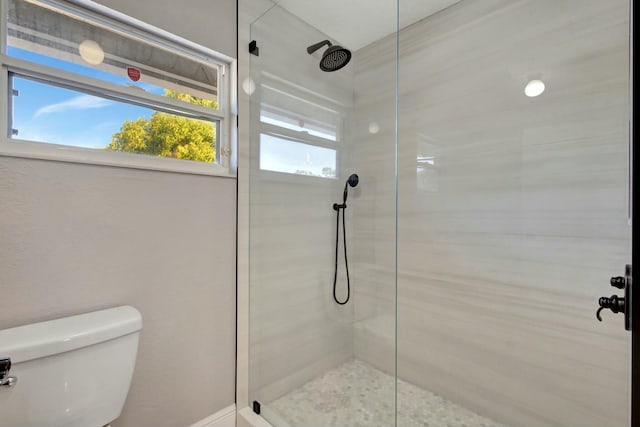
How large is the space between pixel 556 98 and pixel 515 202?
0.53 metres

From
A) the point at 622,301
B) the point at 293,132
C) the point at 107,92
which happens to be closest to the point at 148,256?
the point at 107,92

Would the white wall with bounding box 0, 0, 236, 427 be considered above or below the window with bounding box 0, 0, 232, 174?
below

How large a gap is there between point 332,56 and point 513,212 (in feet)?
4.17

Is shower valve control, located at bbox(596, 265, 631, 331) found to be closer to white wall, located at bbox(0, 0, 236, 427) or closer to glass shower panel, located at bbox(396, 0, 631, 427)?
glass shower panel, located at bbox(396, 0, 631, 427)

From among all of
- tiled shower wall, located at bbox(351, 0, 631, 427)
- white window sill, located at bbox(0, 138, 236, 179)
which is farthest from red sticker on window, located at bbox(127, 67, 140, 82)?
tiled shower wall, located at bbox(351, 0, 631, 427)

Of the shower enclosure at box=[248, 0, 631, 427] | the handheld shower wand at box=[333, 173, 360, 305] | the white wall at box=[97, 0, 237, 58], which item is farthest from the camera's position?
the handheld shower wand at box=[333, 173, 360, 305]

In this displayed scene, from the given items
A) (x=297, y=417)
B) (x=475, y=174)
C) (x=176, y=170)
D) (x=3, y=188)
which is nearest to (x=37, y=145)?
(x=3, y=188)

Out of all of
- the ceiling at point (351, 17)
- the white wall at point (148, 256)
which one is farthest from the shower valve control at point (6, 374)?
the ceiling at point (351, 17)

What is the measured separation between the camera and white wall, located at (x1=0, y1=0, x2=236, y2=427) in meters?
1.06

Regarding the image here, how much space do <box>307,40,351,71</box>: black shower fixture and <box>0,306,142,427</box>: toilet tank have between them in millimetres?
1511

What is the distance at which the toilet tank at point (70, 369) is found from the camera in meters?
0.89

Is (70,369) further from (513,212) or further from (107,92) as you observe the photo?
(513,212)

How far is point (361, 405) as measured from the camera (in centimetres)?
161

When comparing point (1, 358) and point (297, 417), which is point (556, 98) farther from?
point (1, 358)
